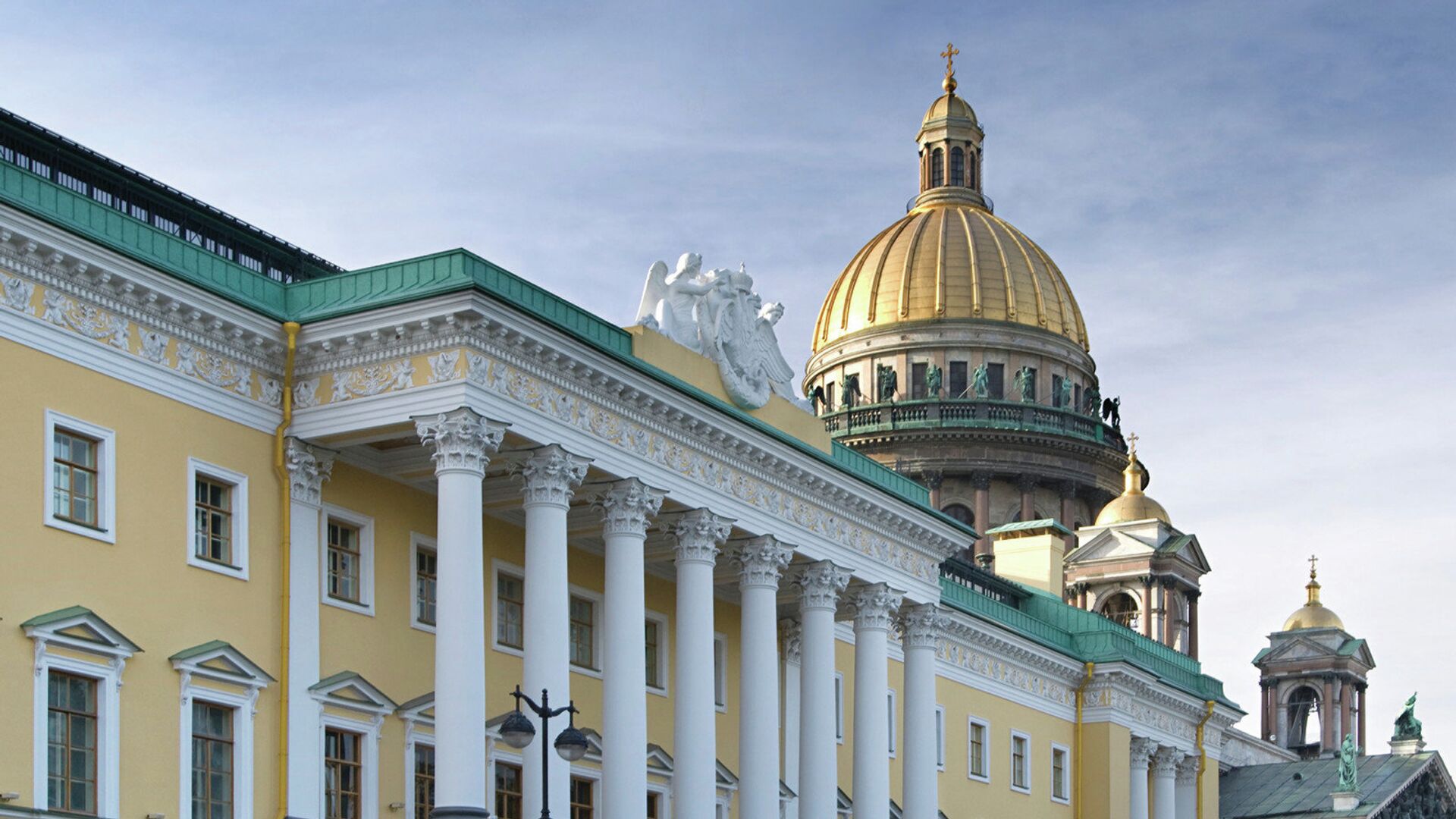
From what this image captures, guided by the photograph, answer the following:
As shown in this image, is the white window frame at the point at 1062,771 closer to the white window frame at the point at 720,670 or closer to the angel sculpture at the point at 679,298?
the white window frame at the point at 720,670

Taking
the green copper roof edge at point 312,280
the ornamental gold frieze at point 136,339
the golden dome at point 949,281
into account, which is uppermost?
the golden dome at point 949,281

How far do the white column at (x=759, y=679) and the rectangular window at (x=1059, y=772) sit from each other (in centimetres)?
1752

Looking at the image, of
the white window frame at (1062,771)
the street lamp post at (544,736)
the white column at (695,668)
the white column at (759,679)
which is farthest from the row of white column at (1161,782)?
the street lamp post at (544,736)

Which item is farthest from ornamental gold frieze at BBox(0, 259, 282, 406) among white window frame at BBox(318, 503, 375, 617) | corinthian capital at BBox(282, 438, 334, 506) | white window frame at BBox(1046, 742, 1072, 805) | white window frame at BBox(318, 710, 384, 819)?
white window frame at BBox(1046, 742, 1072, 805)

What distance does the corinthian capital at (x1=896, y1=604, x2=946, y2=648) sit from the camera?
1693 inches

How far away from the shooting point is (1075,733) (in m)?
55.0

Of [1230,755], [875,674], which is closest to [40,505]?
[875,674]

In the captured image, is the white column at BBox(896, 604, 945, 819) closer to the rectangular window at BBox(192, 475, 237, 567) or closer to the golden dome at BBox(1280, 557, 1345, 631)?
the rectangular window at BBox(192, 475, 237, 567)

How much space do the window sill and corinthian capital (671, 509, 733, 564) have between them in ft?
32.6

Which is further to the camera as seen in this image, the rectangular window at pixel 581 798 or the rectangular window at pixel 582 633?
the rectangular window at pixel 582 633

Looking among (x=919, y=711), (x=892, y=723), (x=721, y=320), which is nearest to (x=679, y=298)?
(x=721, y=320)

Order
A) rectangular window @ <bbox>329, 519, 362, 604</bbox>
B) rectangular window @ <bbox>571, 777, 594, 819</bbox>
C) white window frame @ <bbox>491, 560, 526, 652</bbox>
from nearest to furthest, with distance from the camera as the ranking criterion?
rectangular window @ <bbox>329, 519, 362, 604</bbox> → white window frame @ <bbox>491, 560, 526, 652</bbox> → rectangular window @ <bbox>571, 777, 594, 819</bbox>

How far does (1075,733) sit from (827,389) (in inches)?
1422

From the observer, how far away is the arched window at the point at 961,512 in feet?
282
